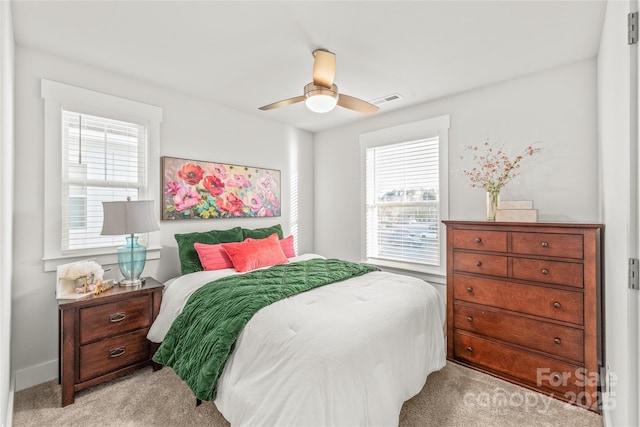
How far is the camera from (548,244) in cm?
229

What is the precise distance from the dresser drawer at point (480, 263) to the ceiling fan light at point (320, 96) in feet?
5.48

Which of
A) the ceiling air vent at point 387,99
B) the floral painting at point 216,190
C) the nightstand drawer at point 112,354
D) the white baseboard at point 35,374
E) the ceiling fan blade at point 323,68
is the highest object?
the ceiling air vent at point 387,99

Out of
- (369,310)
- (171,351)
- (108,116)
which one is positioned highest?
(108,116)

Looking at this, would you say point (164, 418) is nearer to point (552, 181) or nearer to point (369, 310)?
point (369, 310)

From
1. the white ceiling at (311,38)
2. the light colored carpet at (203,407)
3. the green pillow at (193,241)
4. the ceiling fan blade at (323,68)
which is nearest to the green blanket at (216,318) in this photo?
the light colored carpet at (203,407)

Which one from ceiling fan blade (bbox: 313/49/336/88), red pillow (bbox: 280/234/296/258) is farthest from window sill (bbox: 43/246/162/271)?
ceiling fan blade (bbox: 313/49/336/88)

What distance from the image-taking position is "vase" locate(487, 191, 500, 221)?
106 inches

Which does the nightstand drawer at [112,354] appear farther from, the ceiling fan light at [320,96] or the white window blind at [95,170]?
the ceiling fan light at [320,96]

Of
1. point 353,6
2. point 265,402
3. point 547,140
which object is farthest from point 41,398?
point 547,140

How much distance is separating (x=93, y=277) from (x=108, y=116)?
4.62 feet

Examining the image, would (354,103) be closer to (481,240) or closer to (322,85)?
(322,85)

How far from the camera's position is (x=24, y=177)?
2393mm

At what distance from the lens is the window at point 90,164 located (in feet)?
8.24

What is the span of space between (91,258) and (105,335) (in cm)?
75
